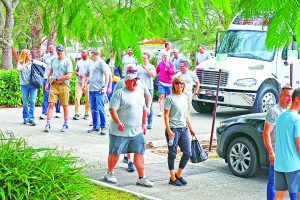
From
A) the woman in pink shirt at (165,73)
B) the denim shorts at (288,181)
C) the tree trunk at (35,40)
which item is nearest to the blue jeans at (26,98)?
the woman in pink shirt at (165,73)

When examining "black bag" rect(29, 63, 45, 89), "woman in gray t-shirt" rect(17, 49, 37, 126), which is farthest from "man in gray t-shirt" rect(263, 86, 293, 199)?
"woman in gray t-shirt" rect(17, 49, 37, 126)

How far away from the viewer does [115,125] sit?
28.1ft

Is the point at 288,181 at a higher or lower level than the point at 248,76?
lower

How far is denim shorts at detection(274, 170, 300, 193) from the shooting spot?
637 centimetres

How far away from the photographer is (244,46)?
17.3 metres

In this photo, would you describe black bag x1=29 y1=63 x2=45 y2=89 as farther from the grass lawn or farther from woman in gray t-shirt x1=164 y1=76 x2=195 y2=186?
the grass lawn

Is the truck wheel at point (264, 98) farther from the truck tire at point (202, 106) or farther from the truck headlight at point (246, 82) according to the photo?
the truck tire at point (202, 106)

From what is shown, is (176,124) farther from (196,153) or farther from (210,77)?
(210,77)

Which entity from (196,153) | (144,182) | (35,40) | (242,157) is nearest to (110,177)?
(144,182)

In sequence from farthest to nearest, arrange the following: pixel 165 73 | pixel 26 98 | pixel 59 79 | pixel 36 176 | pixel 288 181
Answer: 1. pixel 165 73
2. pixel 26 98
3. pixel 59 79
4. pixel 288 181
5. pixel 36 176

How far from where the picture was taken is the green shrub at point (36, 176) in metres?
5.62

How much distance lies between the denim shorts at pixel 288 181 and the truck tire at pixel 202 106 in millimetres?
11769

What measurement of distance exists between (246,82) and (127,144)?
8620mm

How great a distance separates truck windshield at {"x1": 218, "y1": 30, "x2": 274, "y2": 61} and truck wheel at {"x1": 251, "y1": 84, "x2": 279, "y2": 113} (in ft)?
2.75
